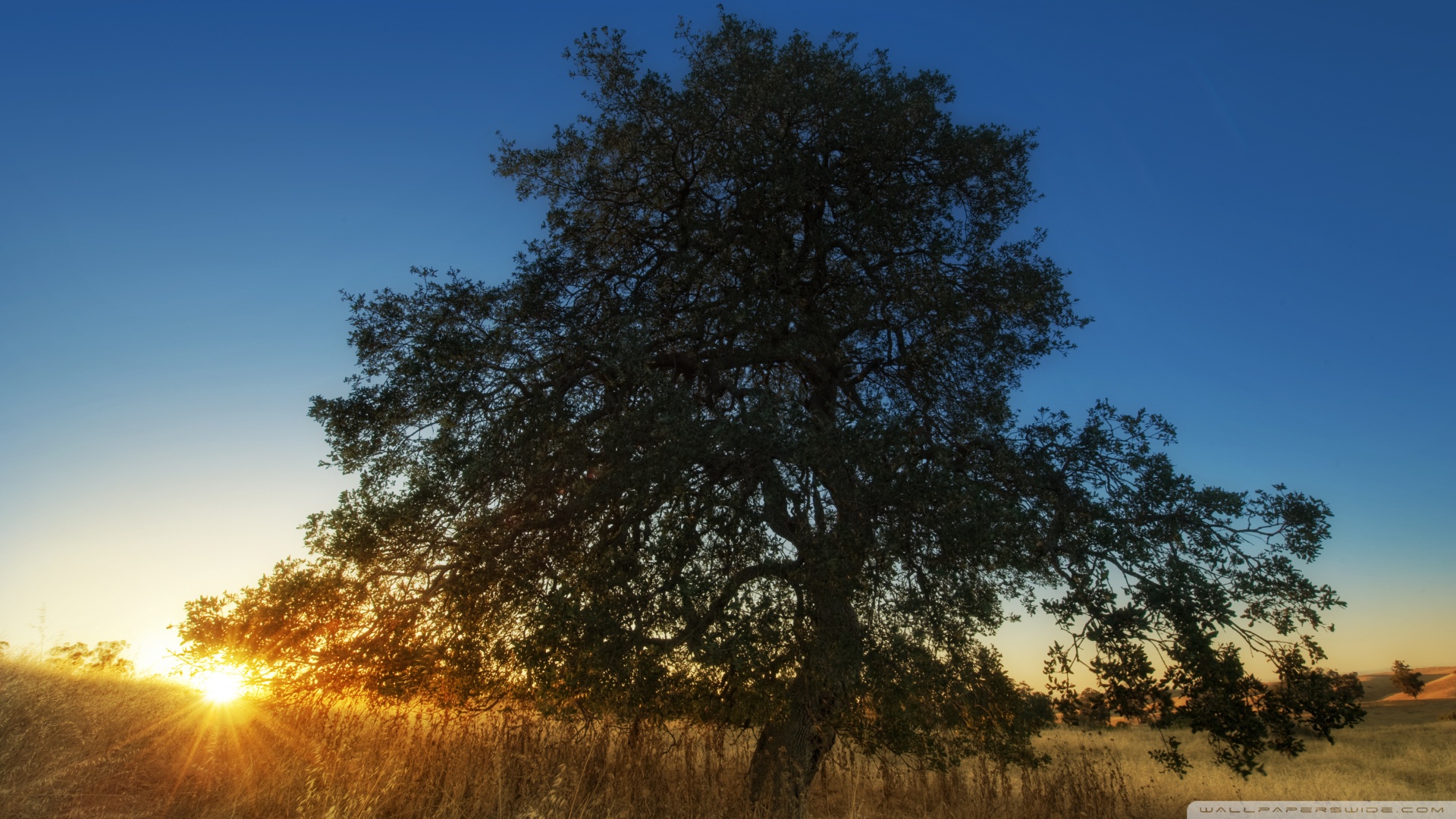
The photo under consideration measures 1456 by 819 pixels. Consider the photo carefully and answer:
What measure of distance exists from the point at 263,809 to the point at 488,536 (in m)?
3.65

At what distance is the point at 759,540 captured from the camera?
8.18m

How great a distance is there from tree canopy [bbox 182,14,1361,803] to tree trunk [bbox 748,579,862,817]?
41 millimetres

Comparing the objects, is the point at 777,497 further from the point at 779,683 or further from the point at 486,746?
the point at 486,746

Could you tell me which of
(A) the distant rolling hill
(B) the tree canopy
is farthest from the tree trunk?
(A) the distant rolling hill

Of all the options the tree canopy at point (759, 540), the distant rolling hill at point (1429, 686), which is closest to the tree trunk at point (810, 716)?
the tree canopy at point (759, 540)

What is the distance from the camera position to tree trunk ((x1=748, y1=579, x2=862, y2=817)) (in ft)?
22.8

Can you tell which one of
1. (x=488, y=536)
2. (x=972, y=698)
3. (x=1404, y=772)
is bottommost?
(x=1404, y=772)

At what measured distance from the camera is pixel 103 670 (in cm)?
1325

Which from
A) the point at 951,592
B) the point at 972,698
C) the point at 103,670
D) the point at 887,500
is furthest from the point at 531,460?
the point at 103,670

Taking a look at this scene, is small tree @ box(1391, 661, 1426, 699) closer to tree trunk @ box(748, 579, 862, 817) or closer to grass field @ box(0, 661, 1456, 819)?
grass field @ box(0, 661, 1456, 819)

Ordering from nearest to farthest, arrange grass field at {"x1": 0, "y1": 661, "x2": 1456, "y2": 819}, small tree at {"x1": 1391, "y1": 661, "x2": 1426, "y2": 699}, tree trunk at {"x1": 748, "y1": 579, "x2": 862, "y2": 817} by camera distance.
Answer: tree trunk at {"x1": 748, "y1": 579, "x2": 862, "y2": 817}, grass field at {"x1": 0, "y1": 661, "x2": 1456, "y2": 819}, small tree at {"x1": 1391, "y1": 661, "x2": 1426, "y2": 699}

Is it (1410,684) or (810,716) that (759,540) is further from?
(1410,684)

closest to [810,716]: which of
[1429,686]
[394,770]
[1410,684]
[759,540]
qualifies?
[759,540]

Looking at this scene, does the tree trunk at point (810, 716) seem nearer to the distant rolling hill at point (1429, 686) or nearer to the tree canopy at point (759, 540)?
the tree canopy at point (759, 540)
